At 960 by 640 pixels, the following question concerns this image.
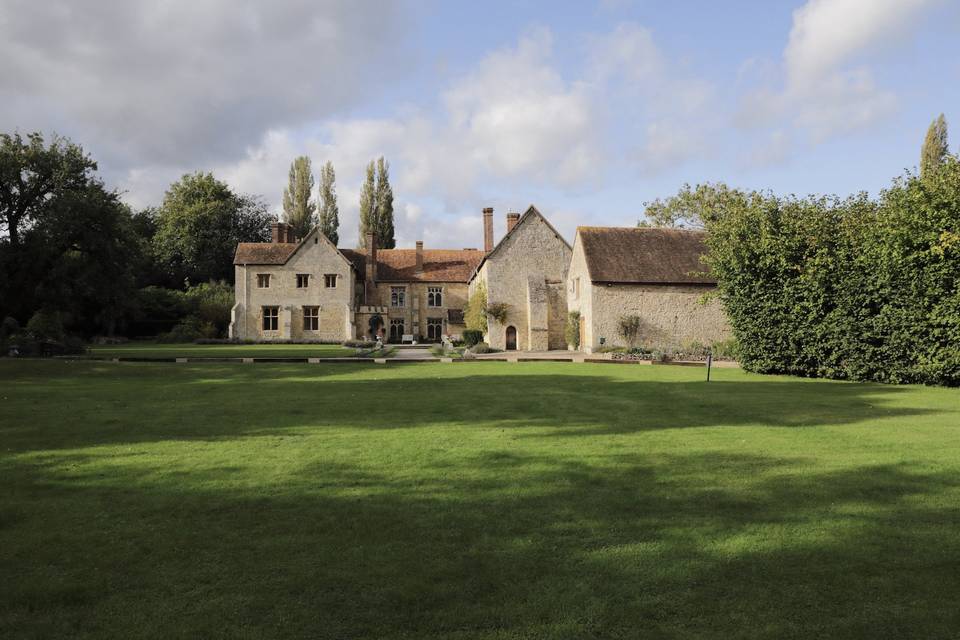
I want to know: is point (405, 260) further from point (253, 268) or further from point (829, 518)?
point (829, 518)

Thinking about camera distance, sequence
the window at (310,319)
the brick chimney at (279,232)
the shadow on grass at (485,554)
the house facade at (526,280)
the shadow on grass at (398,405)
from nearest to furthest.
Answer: the shadow on grass at (485,554), the shadow on grass at (398,405), the house facade at (526,280), the window at (310,319), the brick chimney at (279,232)

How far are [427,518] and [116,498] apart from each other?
123 inches

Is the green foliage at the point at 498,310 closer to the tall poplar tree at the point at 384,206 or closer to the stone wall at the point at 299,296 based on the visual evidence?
the stone wall at the point at 299,296

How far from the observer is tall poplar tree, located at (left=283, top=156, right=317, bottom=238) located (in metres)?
70.1

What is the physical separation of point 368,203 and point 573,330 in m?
38.1

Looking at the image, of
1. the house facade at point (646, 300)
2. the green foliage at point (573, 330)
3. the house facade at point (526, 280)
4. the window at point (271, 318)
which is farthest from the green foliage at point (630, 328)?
the window at point (271, 318)

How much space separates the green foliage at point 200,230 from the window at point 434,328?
22836mm

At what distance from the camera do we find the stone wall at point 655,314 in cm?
3672

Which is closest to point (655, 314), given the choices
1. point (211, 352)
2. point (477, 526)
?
point (211, 352)

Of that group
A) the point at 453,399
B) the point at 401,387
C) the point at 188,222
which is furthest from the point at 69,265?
the point at 453,399

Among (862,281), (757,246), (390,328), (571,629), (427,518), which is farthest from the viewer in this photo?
(390,328)

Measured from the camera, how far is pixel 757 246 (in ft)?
74.7

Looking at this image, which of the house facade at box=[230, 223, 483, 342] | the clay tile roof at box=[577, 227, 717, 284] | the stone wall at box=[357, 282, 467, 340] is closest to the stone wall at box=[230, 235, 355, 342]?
the house facade at box=[230, 223, 483, 342]

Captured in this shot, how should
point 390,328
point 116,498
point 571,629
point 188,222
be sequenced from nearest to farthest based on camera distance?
point 571,629 < point 116,498 < point 390,328 < point 188,222
